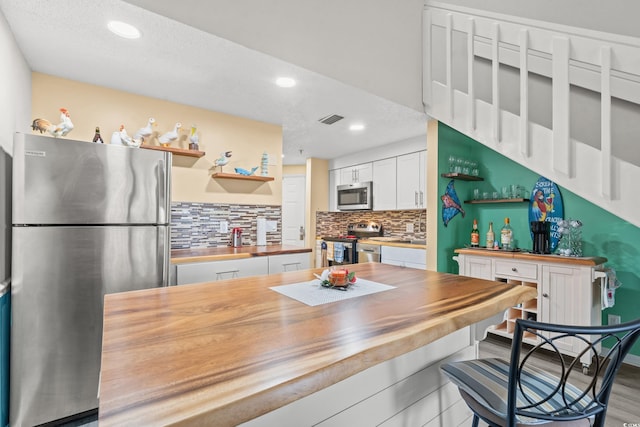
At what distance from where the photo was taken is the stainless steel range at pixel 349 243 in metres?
4.53

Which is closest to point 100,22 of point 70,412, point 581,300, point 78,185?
point 78,185

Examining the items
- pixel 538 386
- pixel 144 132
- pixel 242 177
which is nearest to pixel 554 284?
pixel 538 386

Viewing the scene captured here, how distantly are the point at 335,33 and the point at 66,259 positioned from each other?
7.64 feet

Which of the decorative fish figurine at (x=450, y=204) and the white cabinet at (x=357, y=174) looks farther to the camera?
the white cabinet at (x=357, y=174)

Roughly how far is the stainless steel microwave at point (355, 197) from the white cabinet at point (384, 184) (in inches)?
3.8

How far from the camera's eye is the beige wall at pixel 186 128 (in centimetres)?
237

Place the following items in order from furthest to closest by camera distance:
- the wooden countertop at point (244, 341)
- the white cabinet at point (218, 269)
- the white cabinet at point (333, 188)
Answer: the white cabinet at point (333, 188)
the white cabinet at point (218, 269)
the wooden countertop at point (244, 341)

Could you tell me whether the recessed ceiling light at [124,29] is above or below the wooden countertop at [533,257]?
above

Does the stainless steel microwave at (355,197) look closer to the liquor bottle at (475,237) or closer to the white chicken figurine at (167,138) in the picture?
the liquor bottle at (475,237)

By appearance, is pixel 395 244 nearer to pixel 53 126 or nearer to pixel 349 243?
pixel 349 243

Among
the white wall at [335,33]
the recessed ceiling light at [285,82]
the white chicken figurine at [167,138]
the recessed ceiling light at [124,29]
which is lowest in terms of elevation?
the white chicken figurine at [167,138]

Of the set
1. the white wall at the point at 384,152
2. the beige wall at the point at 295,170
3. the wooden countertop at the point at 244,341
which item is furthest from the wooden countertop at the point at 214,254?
the beige wall at the point at 295,170

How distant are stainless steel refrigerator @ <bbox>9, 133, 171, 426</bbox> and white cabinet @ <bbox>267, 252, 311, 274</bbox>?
40.1 inches

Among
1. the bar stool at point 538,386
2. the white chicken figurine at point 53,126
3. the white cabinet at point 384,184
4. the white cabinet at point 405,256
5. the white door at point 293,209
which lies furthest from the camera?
the white door at point 293,209
